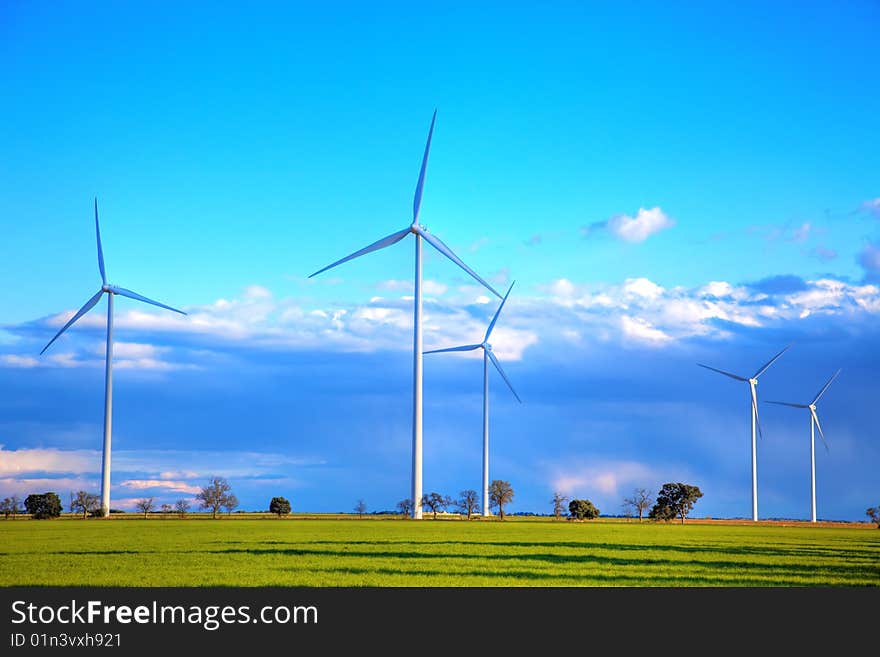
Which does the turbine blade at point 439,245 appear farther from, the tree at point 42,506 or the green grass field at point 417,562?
the tree at point 42,506

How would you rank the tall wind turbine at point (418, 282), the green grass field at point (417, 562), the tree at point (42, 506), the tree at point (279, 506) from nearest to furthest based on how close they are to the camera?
the green grass field at point (417, 562)
the tall wind turbine at point (418, 282)
the tree at point (42, 506)
the tree at point (279, 506)

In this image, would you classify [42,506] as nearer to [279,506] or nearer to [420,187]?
[279,506]

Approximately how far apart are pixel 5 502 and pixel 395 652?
341 ft

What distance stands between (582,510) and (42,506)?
209ft

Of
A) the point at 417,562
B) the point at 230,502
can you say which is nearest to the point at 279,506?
the point at 230,502

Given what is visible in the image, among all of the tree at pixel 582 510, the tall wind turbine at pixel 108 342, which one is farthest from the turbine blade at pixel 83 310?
the tree at pixel 582 510

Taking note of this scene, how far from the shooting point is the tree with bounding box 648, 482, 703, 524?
121 m

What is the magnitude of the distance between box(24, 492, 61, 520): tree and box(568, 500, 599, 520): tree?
200 ft

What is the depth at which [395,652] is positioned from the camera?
20047mm

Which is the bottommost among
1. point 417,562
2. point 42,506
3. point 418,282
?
point 417,562

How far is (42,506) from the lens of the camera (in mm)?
102062

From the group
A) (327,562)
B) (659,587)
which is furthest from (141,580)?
(659,587)

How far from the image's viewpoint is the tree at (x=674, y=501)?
121312 mm

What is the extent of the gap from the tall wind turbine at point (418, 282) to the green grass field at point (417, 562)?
24.6m
